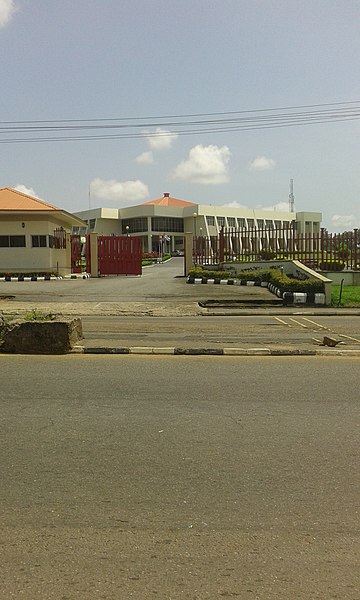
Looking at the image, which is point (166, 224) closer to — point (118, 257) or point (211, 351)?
point (118, 257)

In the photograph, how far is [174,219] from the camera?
9925 cm

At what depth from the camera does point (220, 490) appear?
3879 mm

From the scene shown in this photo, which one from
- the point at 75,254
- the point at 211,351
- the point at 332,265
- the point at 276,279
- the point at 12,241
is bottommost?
the point at 211,351

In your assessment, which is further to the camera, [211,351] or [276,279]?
[276,279]

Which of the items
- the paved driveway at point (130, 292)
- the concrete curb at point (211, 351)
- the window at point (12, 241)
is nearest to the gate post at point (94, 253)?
the window at point (12, 241)

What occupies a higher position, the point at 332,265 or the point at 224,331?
the point at 332,265

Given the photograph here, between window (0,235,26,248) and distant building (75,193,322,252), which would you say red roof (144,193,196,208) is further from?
window (0,235,26,248)

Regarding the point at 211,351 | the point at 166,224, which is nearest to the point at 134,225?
the point at 166,224

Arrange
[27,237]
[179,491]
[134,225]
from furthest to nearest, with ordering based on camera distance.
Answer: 1. [134,225]
2. [27,237]
3. [179,491]

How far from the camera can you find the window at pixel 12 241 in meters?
33.2

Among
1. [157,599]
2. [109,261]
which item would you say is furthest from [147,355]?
[109,261]

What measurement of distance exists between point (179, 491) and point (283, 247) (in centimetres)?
2569

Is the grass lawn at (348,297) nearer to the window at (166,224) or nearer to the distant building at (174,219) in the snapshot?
the distant building at (174,219)

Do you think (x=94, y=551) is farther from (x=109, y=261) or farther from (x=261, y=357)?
(x=109, y=261)
